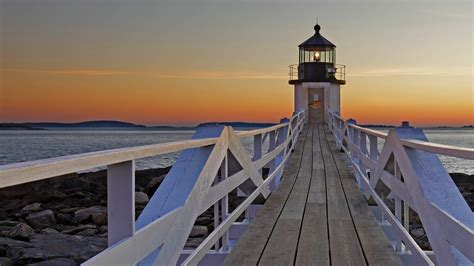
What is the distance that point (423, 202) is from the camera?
3338 mm

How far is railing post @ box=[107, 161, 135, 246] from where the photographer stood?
2102mm

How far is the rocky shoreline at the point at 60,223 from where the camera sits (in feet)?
30.4

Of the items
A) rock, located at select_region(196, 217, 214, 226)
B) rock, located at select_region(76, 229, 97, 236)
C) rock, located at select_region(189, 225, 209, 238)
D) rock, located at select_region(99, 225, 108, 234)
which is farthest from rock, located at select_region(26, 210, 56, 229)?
rock, located at select_region(189, 225, 209, 238)

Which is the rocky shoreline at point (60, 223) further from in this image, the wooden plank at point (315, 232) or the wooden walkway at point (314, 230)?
the wooden plank at point (315, 232)

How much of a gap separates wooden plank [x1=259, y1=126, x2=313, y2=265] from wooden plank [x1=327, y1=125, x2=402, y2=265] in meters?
0.57

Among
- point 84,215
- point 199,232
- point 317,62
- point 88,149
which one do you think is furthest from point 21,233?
point 88,149

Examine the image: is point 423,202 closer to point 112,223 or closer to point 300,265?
point 300,265

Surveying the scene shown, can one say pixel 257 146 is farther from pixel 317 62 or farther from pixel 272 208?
pixel 317 62

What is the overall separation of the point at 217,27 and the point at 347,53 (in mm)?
14481

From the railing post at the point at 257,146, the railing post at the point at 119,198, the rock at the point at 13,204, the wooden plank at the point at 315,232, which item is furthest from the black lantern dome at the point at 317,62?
the railing post at the point at 119,198

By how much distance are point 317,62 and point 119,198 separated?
2847cm

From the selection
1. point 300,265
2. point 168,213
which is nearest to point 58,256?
point 300,265

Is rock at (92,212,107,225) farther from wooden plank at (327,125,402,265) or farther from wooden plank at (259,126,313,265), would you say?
wooden plank at (327,125,402,265)

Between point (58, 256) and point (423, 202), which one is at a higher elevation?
point (423, 202)
